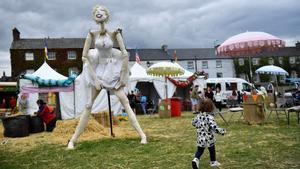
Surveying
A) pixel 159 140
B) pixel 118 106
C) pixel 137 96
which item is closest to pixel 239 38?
pixel 159 140

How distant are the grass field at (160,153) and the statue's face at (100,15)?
10.1 ft

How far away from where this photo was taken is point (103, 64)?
8.32m

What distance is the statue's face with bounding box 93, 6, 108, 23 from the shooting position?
812cm

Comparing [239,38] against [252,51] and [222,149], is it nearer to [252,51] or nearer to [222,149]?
[252,51]

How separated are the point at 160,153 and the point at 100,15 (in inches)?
144

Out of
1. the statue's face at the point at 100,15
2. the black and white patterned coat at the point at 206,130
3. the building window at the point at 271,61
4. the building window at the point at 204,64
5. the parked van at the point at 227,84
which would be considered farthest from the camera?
the building window at the point at 271,61

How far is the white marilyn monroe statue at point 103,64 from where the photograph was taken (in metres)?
8.15

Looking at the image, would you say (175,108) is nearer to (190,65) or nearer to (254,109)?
(254,109)

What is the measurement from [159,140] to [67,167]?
3122mm

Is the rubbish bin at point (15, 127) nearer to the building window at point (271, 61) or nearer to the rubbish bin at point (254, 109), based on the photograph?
the rubbish bin at point (254, 109)

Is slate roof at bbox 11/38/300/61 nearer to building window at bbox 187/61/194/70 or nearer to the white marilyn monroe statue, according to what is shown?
building window at bbox 187/61/194/70

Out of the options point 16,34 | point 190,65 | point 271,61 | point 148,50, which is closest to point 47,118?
point 16,34

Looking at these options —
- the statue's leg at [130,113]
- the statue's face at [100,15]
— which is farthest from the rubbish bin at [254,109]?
the statue's face at [100,15]

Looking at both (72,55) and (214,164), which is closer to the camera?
(214,164)
